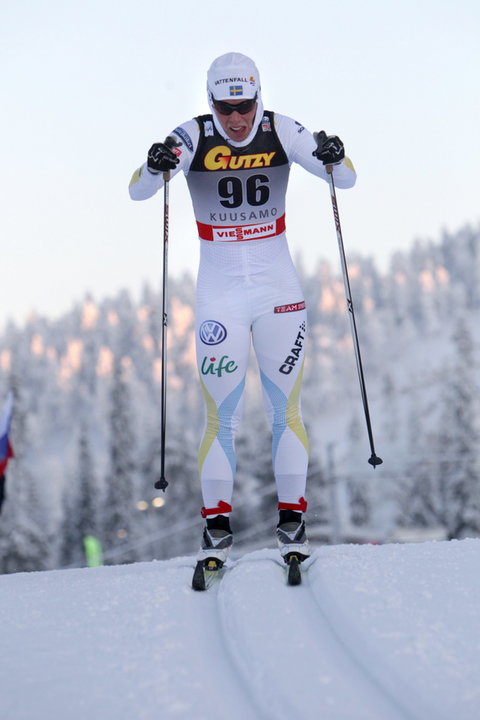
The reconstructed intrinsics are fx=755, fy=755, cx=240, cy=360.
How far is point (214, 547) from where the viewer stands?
5.00 metres

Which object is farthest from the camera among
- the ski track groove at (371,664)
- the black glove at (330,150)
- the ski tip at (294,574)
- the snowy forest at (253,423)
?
the snowy forest at (253,423)

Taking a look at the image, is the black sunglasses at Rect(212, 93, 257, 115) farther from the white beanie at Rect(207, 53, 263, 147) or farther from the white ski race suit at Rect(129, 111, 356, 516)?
the white ski race suit at Rect(129, 111, 356, 516)

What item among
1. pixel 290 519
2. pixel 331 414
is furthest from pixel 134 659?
pixel 331 414

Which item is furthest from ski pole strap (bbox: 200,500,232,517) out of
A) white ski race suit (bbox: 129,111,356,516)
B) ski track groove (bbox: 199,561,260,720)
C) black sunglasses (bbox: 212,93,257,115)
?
black sunglasses (bbox: 212,93,257,115)

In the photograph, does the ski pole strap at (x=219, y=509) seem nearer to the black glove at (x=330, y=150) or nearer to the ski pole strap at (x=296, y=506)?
the ski pole strap at (x=296, y=506)

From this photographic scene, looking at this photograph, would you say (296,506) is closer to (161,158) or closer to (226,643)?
(226,643)

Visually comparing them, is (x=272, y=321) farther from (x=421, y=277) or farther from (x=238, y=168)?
(x=421, y=277)

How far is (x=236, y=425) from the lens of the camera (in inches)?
204

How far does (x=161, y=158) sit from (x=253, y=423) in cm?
5225

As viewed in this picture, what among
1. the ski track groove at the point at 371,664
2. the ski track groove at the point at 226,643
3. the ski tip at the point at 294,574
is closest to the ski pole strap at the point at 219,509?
the ski track groove at the point at 226,643

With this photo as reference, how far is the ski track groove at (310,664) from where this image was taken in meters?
2.86

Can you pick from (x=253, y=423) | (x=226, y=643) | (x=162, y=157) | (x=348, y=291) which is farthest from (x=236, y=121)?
(x=253, y=423)

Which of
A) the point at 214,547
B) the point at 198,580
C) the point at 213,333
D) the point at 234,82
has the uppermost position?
the point at 234,82

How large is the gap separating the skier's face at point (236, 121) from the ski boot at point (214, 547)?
257cm
